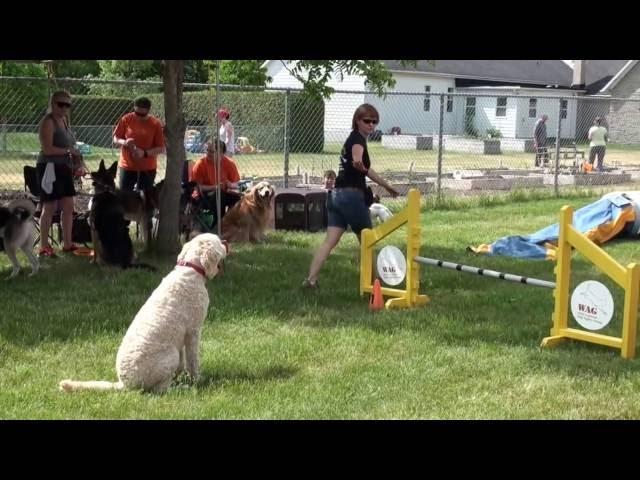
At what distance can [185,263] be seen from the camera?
16.0 feet

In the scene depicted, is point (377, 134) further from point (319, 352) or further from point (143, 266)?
point (319, 352)

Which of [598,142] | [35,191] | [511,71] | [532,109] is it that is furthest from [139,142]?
[511,71]

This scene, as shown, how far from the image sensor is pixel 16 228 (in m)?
7.96

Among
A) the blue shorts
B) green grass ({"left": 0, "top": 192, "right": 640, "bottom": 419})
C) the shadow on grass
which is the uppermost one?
the blue shorts

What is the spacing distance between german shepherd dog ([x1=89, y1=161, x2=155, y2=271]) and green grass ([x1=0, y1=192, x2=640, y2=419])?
0.61ft

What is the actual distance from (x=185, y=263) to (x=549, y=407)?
239 cm

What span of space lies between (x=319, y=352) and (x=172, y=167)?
413cm

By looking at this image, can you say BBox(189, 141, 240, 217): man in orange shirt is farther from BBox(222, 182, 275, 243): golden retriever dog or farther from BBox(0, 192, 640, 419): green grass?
BBox(0, 192, 640, 419): green grass

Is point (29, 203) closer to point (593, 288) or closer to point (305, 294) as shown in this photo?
point (305, 294)

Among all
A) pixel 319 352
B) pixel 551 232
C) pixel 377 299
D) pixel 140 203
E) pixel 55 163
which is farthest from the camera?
pixel 551 232

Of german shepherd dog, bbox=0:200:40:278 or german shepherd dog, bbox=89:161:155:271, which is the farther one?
german shepherd dog, bbox=89:161:155:271

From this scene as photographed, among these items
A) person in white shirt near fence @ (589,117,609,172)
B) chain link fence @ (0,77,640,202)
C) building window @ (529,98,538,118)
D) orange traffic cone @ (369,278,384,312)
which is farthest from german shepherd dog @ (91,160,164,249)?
building window @ (529,98,538,118)

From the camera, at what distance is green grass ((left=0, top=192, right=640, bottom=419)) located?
4578 mm

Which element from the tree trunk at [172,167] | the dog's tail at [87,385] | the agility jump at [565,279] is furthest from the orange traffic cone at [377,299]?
the tree trunk at [172,167]
